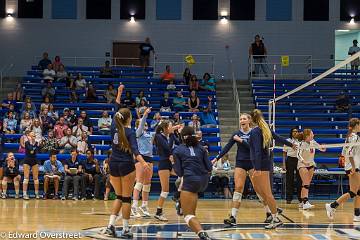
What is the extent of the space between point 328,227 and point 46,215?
5.83 meters

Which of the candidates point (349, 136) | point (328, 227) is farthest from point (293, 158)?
point (328, 227)

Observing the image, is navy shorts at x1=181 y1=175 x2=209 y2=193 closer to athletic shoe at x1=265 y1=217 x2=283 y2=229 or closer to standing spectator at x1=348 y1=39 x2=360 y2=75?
athletic shoe at x1=265 y1=217 x2=283 y2=229

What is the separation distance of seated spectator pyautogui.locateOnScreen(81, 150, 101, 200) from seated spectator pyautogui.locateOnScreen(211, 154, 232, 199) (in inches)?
138

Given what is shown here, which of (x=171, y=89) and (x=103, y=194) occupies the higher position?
(x=171, y=89)

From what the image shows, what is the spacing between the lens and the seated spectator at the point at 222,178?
21.0 m

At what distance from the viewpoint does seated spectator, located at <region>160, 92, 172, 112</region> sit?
25328mm

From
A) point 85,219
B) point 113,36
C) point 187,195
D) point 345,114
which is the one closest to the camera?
point 187,195

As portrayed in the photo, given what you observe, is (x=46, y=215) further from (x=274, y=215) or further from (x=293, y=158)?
(x=293, y=158)

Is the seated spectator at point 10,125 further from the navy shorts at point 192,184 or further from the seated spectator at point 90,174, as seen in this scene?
the navy shorts at point 192,184

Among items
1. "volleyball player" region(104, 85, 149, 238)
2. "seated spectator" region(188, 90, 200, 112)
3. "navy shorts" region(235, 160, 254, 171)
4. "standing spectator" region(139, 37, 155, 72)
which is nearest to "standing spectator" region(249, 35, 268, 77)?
"standing spectator" region(139, 37, 155, 72)

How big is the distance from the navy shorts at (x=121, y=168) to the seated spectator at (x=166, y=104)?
14252mm

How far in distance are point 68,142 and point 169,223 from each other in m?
9.86

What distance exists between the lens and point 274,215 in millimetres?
12469

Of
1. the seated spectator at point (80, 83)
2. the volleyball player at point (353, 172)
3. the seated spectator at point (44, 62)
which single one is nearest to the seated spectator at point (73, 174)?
the seated spectator at point (80, 83)
